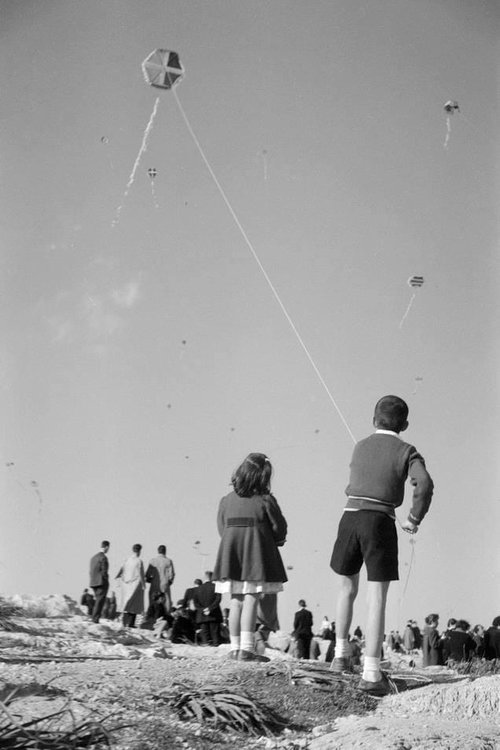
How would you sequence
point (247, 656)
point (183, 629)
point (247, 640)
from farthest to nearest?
point (183, 629) < point (247, 640) < point (247, 656)

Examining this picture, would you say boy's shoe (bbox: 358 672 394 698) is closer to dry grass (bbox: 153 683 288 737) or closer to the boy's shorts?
the boy's shorts

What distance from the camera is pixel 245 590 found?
22.2 ft

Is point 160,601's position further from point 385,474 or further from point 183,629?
point 385,474

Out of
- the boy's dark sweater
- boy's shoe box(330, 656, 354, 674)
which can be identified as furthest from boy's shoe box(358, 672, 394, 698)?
the boy's dark sweater

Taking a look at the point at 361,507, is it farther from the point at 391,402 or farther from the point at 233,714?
the point at 233,714

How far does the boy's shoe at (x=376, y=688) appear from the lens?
16.9 ft

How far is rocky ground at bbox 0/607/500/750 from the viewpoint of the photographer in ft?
11.7

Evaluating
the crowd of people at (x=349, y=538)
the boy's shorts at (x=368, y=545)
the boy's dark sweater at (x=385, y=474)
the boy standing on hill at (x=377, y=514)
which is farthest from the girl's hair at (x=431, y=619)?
the boy's dark sweater at (x=385, y=474)

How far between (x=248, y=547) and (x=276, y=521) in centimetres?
33

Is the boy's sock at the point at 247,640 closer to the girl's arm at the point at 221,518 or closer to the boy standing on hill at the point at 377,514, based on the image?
the girl's arm at the point at 221,518

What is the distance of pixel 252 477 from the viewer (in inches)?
276

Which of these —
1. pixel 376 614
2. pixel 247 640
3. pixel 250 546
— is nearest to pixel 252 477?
pixel 250 546

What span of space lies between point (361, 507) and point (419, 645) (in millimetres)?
21183

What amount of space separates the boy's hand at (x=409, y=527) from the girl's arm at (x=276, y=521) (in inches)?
65.4
